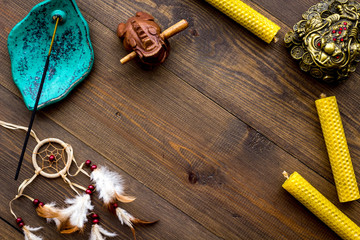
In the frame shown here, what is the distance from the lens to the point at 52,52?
0.99 meters

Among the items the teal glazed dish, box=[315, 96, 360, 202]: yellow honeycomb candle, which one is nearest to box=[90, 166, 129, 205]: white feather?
the teal glazed dish

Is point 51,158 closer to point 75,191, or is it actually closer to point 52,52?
point 75,191

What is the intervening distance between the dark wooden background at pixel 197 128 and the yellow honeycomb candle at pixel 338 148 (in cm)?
5

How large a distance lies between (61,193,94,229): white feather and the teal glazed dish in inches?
11.9

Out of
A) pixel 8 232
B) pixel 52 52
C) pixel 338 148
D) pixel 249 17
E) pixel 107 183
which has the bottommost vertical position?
pixel 8 232

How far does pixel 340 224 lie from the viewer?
3.15 ft

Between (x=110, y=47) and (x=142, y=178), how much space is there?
1.36 feet

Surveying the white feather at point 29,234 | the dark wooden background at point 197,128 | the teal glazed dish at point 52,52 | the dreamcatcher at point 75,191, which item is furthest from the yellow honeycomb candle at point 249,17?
the white feather at point 29,234

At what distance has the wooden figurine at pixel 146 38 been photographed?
0.89 metres

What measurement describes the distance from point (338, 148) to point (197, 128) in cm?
42

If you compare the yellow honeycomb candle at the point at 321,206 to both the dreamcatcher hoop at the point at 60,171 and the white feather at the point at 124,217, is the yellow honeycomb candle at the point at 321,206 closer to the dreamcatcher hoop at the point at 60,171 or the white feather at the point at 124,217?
the white feather at the point at 124,217

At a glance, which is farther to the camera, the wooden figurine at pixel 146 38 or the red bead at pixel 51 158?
the red bead at pixel 51 158

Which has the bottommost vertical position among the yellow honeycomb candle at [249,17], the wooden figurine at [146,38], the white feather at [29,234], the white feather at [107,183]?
the white feather at [29,234]

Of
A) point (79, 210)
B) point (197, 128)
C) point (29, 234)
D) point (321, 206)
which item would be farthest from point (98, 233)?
point (321, 206)
